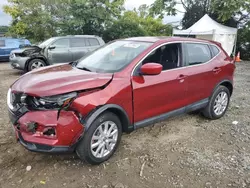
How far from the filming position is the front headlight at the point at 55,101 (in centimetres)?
265

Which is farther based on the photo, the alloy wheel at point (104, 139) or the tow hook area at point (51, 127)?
the alloy wheel at point (104, 139)

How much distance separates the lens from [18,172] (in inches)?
114

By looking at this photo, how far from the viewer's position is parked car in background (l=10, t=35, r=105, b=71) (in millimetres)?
8836

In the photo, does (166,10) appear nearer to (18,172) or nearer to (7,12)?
(7,12)

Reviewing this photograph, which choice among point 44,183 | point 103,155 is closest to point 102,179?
point 103,155

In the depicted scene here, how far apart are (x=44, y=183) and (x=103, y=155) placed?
2.53 ft

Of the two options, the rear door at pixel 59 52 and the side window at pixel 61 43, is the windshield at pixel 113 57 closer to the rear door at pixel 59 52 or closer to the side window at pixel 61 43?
the rear door at pixel 59 52

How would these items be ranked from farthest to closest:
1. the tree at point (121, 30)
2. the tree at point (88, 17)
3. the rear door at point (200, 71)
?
the tree at point (121, 30)
the tree at point (88, 17)
the rear door at point (200, 71)

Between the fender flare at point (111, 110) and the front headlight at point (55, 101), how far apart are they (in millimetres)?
291

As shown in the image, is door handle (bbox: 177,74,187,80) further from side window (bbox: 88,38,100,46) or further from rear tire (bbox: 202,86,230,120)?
side window (bbox: 88,38,100,46)

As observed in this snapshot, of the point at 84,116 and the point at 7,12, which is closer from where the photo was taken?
the point at 84,116

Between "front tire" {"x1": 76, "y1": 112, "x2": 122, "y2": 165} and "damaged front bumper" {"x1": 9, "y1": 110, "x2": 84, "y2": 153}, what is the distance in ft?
0.44

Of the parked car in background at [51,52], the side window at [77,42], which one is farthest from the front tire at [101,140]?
the side window at [77,42]

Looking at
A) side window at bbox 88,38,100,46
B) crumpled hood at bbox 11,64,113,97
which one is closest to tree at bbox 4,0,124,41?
side window at bbox 88,38,100,46
